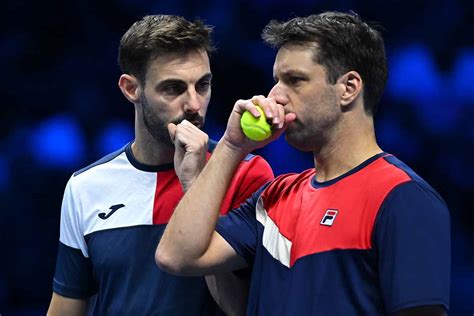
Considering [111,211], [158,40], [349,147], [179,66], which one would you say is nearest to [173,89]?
[179,66]

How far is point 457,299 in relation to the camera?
5934 millimetres

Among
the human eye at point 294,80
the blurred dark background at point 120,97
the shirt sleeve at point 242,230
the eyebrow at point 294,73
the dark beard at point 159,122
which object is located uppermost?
the eyebrow at point 294,73

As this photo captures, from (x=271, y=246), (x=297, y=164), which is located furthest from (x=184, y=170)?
(x=297, y=164)

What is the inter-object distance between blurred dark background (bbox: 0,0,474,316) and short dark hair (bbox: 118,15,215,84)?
258cm

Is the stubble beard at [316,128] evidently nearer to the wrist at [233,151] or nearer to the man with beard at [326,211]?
the man with beard at [326,211]

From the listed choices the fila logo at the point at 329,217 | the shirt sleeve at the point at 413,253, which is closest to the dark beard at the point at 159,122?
the fila logo at the point at 329,217

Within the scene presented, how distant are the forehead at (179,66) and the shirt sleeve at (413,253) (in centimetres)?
120

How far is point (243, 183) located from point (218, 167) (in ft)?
1.35

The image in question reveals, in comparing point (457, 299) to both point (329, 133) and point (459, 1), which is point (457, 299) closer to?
point (459, 1)

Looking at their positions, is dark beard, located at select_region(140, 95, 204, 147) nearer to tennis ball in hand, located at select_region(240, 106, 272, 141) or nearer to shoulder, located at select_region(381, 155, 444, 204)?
tennis ball in hand, located at select_region(240, 106, 272, 141)

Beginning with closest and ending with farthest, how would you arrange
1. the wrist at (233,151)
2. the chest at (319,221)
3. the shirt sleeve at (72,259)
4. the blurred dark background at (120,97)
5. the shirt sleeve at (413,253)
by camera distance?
the shirt sleeve at (413,253) → the chest at (319,221) → the wrist at (233,151) → the shirt sleeve at (72,259) → the blurred dark background at (120,97)

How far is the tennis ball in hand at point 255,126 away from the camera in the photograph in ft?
9.68

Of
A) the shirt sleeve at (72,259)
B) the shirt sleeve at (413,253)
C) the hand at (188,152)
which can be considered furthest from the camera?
the shirt sleeve at (72,259)

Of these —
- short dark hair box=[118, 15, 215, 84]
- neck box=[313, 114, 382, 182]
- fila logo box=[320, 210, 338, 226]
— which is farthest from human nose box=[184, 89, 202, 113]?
fila logo box=[320, 210, 338, 226]
